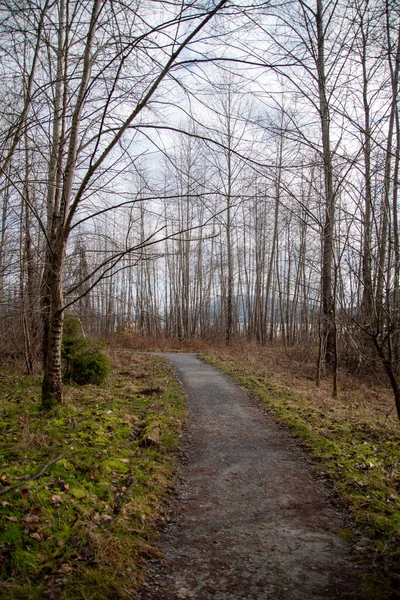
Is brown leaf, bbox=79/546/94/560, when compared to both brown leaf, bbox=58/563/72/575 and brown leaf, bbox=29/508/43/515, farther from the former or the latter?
brown leaf, bbox=29/508/43/515

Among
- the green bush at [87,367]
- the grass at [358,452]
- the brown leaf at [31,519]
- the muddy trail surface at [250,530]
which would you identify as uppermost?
the green bush at [87,367]

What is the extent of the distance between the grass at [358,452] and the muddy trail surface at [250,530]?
17 centimetres

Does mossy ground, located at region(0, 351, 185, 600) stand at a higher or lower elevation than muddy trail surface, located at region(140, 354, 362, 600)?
higher

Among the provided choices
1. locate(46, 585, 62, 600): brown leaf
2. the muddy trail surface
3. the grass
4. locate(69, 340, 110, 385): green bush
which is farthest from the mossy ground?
the grass

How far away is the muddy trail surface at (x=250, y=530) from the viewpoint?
2.41 meters

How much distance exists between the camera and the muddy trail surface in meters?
2.41

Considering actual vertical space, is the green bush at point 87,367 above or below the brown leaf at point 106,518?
above

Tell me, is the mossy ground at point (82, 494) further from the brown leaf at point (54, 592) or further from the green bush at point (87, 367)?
the green bush at point (87, 367)

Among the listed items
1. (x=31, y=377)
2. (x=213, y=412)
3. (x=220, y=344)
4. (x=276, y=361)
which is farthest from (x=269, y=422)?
(x=220, y=344)

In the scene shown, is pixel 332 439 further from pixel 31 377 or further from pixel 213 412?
pixel 31 377

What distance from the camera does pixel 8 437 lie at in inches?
171

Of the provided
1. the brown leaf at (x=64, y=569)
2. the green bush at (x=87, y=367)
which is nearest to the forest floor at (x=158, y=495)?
the brown leaf at (x=64, y=569)

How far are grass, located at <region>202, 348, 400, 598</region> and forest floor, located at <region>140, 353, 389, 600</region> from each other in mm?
116

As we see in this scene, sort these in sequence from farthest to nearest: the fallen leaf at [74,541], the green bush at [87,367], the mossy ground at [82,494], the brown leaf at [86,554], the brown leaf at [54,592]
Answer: the green bush at [87,367] < the fallen leaf at [74,541] < the brown leaf at [86,554] < the mossy ground at [82,494] < the brown leaf at [54,592]
